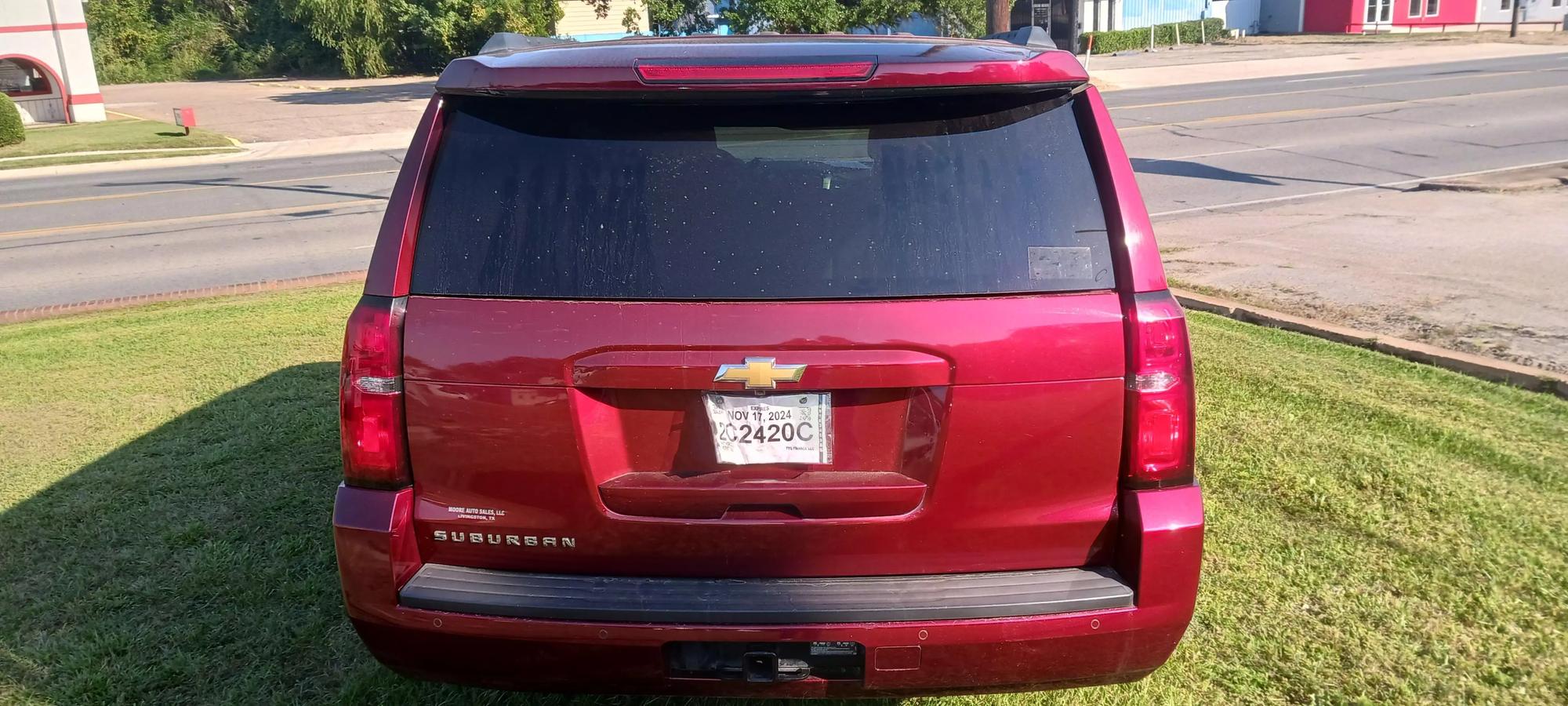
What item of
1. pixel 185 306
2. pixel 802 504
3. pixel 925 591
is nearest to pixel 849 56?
pixel 802 504

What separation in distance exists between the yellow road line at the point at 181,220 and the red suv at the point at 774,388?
44.2 ft

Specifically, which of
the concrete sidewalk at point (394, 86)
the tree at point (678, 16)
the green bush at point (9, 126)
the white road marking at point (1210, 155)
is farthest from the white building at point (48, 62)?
the white road marking at point (1210, 155)

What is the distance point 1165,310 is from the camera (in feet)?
8.28

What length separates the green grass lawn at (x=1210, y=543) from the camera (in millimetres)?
3355

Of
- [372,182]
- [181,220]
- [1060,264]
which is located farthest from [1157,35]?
[1060,264]

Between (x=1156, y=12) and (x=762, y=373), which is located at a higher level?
(x=1156, y=12)

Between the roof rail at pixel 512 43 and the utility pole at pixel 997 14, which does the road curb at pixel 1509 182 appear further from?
the roof rail at pixel 512 43

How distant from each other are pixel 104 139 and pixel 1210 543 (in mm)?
28231

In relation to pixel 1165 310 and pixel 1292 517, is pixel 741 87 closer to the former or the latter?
pixel 1165 310

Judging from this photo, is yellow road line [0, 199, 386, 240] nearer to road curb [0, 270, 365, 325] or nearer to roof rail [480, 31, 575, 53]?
road curb [0, 270, 365, 325]

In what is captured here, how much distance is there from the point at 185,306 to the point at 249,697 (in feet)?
22.2

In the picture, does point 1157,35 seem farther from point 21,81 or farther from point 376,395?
point 376,395

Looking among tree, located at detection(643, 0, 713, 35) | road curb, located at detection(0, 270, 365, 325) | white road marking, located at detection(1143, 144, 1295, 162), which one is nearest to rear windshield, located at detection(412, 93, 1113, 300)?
road curb, located at detection(0, 270, 365, 325)

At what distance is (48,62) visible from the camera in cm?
2994
